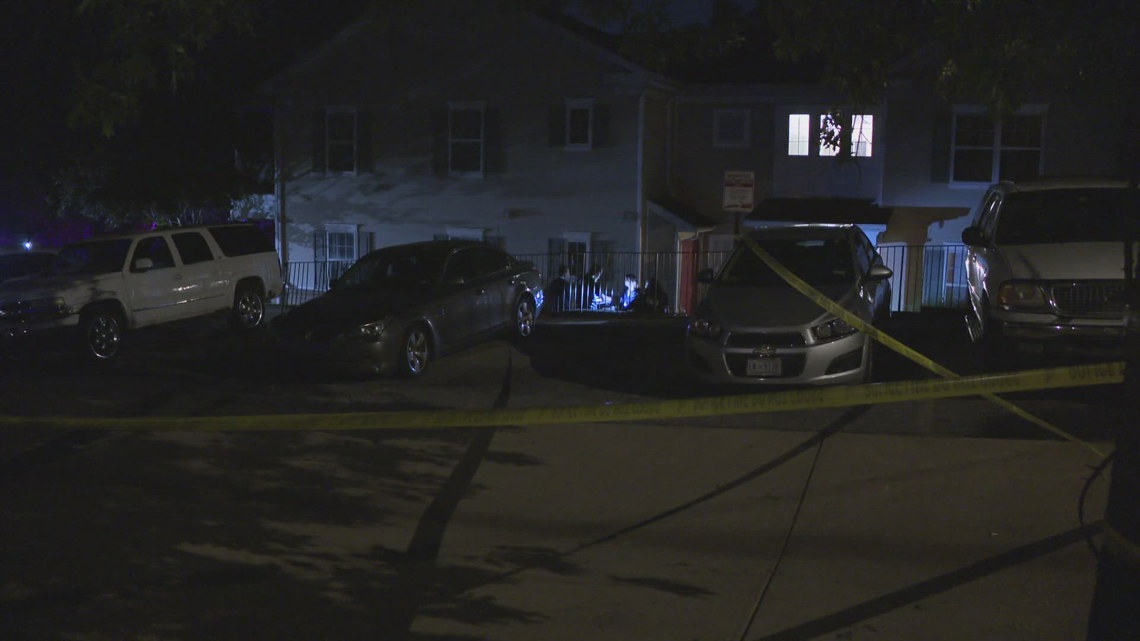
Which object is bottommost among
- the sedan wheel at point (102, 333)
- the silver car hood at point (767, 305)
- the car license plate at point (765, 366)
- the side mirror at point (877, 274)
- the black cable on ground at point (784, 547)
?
the black cable on ground at point (784, 547)

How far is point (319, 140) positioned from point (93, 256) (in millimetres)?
12097

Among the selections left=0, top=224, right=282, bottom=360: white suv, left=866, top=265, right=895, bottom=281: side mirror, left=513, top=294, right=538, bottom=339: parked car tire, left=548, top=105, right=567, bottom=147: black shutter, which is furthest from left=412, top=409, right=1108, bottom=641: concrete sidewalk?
left=548, top=105, right=567, bottom=147: black shutter

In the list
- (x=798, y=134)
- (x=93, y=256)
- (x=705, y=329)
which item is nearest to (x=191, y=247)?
(x=93, y=256)

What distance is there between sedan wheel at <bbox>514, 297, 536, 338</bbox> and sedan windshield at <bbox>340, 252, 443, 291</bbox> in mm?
1577

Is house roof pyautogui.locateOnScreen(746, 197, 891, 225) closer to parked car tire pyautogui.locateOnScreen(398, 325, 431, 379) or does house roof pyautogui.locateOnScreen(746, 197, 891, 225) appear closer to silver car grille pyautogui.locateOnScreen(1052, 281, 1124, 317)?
silver car grille pyautogui.locateOnScreen(1052, 281, 1124, 317)

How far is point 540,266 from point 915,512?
1746cm

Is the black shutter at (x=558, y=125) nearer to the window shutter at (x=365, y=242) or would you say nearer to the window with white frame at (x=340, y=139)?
the window with white frame at (x=340, y=139)

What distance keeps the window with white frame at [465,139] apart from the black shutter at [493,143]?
15cm

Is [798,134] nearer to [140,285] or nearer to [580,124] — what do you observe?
[580,124]

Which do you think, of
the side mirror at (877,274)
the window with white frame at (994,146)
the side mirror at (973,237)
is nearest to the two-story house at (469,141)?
the window with white frame at (994,146)

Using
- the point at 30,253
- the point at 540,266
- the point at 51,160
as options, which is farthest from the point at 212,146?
the point at 30,253

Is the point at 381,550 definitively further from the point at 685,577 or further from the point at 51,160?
the point at 51,160

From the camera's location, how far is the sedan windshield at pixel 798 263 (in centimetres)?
1103

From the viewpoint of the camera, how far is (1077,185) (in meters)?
11.1
